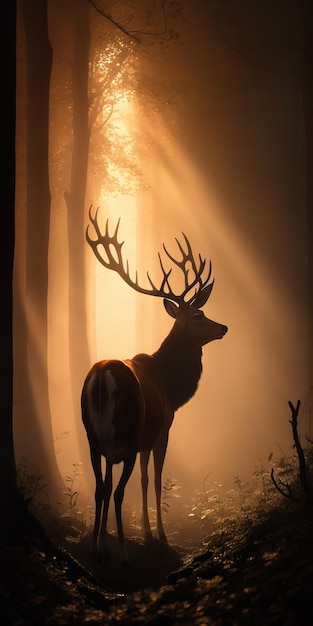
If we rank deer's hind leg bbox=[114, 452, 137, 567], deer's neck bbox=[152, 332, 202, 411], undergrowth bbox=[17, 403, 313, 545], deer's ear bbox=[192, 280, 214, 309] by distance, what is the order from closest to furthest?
undergrowth bbox=[17, 403, 313, 545] < deer's hind leg bbox=[114, 452, 137, 567] < deer's neck bbox=[152, 332, 202, 411] < deer's ear bbox=[192, 280, 214, 309]

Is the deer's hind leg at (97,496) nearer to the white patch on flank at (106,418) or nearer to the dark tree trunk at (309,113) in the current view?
the white patch on flank at (106,418)

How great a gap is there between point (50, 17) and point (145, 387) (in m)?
12.8

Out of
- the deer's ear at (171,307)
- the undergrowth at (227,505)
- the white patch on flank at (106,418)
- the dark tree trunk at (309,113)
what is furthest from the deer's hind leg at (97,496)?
the dark tree trunk at (309,113)

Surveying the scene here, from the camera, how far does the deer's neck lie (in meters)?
10.6

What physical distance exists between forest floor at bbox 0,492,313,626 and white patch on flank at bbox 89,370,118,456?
1.37 m

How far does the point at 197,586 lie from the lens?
258 inches

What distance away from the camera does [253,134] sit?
21.9m

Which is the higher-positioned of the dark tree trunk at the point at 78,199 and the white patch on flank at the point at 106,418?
the dark tree trunk at the point at 78,199

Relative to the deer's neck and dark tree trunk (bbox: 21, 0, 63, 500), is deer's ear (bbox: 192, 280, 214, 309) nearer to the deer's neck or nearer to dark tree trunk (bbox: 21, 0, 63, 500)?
the deer's neck

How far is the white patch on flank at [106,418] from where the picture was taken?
841 cm

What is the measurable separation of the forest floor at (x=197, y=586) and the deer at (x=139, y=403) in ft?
3.46

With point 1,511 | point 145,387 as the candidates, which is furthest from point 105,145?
point 1,511

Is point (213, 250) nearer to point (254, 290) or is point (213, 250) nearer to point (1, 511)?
point (254, 290)

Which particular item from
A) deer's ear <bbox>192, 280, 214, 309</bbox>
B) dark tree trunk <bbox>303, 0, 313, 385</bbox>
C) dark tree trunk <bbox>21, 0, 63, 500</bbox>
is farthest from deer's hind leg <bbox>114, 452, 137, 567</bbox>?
dark tree trunk <bbox>303, 0, 313, 385</bbox>
